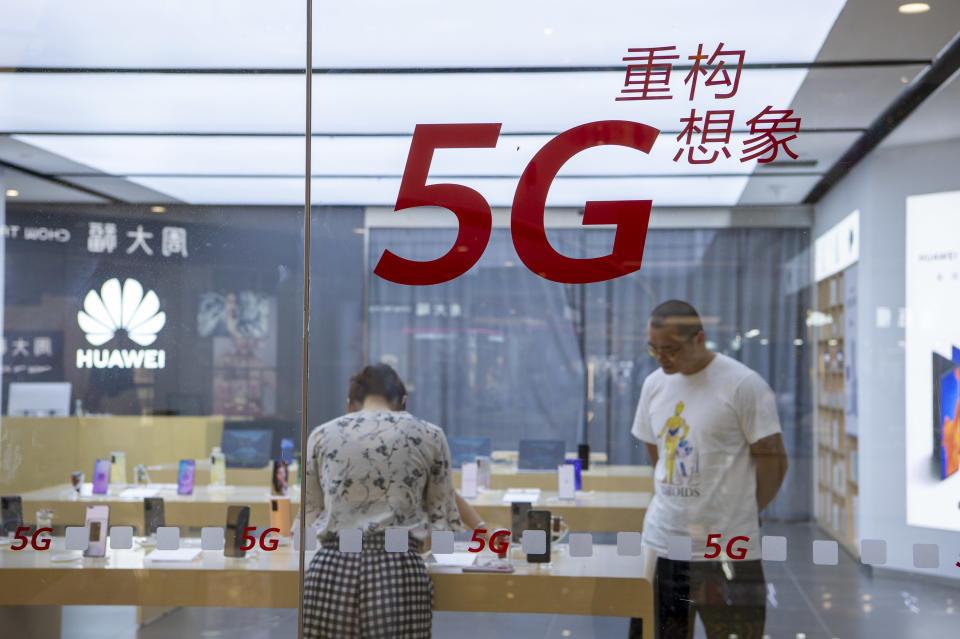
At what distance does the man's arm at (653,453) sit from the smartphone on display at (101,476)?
4.74ft

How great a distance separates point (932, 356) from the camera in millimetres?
2195

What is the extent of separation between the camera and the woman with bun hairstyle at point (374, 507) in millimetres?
2334

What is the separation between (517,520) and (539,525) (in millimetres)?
59

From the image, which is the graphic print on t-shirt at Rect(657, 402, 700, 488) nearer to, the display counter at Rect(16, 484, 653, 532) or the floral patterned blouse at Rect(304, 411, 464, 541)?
the display counter at Rect(16, 484, 653, 532)

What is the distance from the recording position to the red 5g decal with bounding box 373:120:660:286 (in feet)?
7.29

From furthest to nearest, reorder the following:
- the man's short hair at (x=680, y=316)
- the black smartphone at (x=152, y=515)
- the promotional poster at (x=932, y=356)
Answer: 1. the black smartphone at (x=152, y=515)
2. the man's short hair at (x=680, y=316)
3. the promotional poster at (x=932, y=356)

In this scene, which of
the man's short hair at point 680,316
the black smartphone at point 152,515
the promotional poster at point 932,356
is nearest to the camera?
the promotional poster at point 932,356

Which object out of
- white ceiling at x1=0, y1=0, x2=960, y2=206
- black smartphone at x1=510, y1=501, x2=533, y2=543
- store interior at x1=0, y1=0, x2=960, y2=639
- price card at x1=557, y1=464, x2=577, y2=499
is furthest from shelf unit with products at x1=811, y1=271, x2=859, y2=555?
black smartphone at x1=510, y1=501, x2=533, y2=543

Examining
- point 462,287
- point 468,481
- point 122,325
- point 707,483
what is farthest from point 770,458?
point 122,325

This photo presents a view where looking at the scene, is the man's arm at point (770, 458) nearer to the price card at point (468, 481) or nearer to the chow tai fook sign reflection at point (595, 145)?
the chow tai fook sign reflection at point (595, 145)

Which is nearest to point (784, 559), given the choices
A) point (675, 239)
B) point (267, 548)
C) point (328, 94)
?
point (675, 239)

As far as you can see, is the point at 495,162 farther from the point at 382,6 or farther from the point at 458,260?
the point at 382,6

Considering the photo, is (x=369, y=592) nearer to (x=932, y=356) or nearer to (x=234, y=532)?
(x=234, y=532)

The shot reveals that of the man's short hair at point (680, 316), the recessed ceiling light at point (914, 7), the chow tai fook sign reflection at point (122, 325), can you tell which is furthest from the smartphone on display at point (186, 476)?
the recessed ceiling light at point (914, 7)
